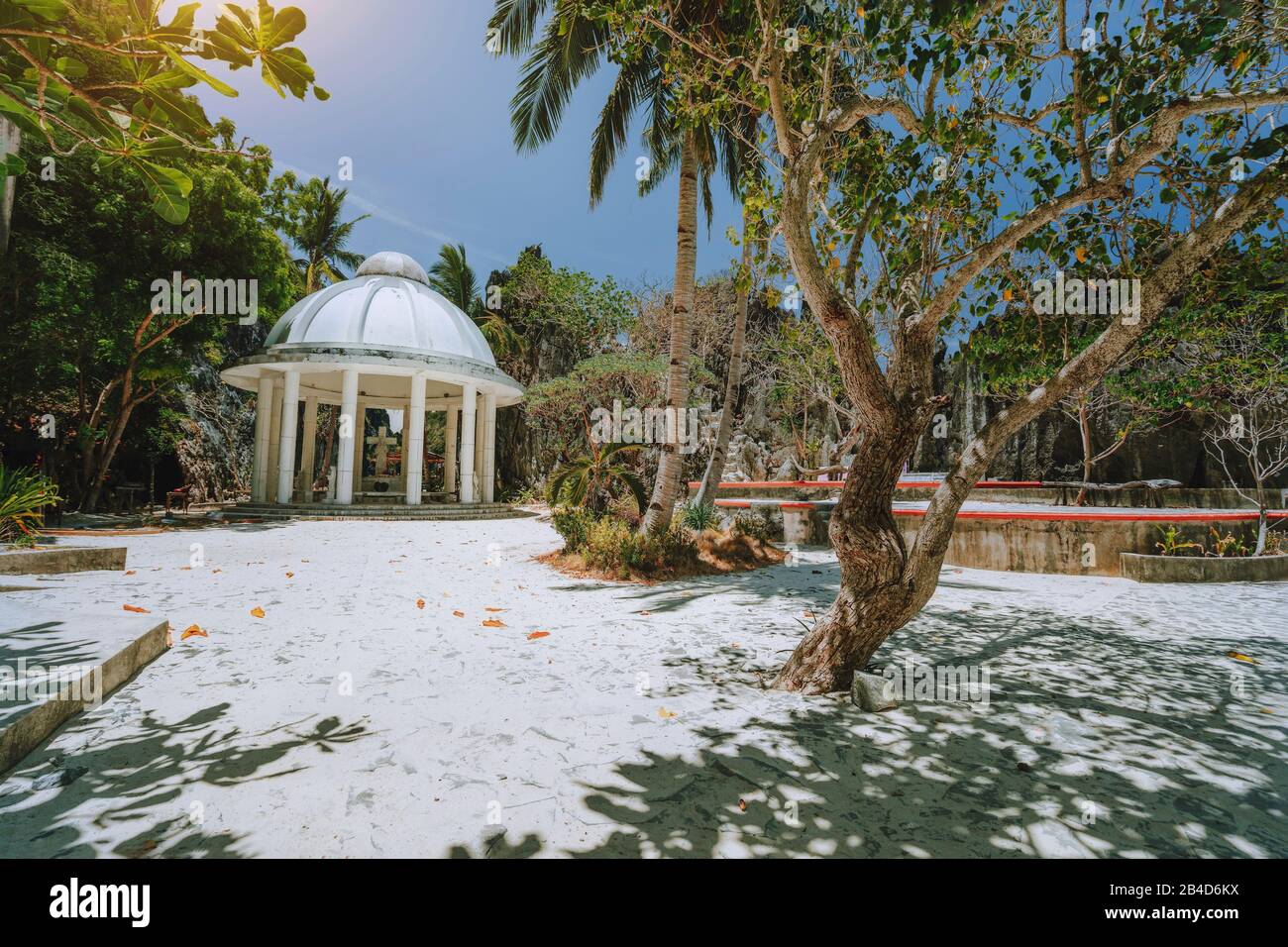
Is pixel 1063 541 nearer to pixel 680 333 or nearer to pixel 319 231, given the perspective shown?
pixel 680 333

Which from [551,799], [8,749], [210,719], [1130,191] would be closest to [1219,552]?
[1130,191]

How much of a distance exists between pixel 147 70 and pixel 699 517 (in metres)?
10.4

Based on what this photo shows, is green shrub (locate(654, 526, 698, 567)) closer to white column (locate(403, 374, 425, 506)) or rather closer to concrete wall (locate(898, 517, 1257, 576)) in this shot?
concrete wall (locate(898, 517, 1257, 576))

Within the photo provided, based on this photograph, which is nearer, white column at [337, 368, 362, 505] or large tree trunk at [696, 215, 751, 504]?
large tree trunk at [696, 215, 751, 504]

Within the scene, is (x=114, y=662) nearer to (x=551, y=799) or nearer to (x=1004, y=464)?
(x=551, y=799)

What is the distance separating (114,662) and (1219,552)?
580 inches

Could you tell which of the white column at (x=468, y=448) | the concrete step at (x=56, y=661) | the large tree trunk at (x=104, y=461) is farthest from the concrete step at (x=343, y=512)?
the concrete step at (x=56, y=661)

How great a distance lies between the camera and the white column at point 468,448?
19.4 meters

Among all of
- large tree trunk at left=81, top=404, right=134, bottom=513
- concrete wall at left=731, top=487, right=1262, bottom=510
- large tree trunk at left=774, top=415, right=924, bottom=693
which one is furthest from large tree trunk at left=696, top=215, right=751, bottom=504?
large tree trunk at left=81, top=404, right=134, bottom=513

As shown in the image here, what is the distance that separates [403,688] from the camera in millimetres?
4012

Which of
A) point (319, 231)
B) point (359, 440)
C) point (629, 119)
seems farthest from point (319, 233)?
point (629, 119)

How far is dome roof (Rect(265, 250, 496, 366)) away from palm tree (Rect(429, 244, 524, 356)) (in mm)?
6771

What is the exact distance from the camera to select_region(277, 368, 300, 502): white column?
17.4m

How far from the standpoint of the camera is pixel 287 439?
1762 centimetres
